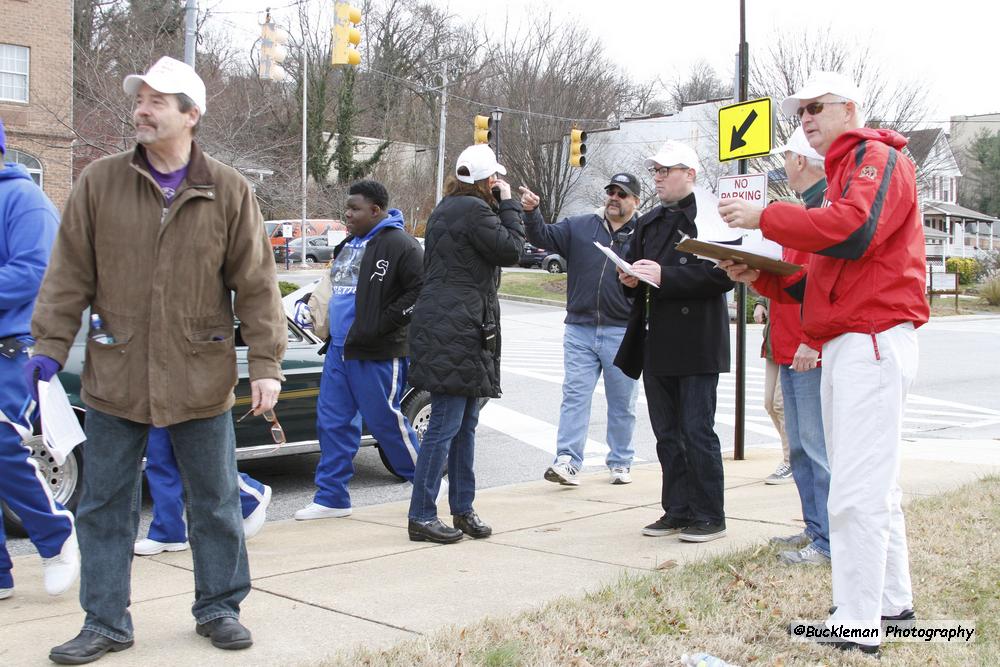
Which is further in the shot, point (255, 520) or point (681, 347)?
point (681, 347)

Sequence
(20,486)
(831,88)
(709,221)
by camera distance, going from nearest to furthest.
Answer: (831,88) → (20,486) → (709,221)

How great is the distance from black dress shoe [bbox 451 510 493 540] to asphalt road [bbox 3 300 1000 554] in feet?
5.13

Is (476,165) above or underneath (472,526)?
above

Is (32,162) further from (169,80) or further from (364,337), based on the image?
(169,80)

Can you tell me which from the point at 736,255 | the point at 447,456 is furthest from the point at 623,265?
the point at 447,456

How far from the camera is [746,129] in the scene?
887 centimetres

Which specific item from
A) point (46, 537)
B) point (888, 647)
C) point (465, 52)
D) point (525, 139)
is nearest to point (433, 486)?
point (46, 537)

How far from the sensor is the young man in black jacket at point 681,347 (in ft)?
18.8

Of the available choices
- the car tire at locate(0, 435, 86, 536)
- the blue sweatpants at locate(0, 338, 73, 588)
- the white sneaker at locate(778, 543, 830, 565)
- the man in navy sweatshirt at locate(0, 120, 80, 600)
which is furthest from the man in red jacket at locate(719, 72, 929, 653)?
the car tire at locate(0, 435, 86, 536)

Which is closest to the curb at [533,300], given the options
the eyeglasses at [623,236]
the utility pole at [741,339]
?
the utility pole at [741,339]

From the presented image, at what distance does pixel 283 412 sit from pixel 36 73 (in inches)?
1142

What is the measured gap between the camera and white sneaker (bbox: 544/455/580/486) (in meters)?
7.60

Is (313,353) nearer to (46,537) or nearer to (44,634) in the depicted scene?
(46,537)

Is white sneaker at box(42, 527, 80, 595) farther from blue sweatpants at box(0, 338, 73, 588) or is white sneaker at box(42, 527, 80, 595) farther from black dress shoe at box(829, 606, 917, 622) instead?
black dress shoe at box(829, 606, 917, 622)
